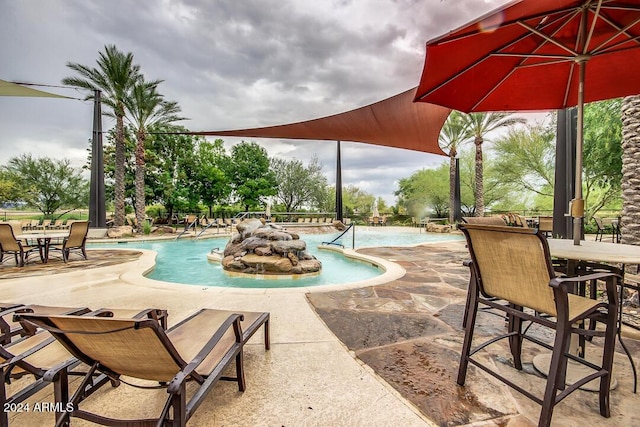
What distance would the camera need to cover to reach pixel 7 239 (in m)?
5.43

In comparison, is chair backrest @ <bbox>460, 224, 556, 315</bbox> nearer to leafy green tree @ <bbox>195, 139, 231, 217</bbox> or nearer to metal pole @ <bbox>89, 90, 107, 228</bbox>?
metal pole @ <bbox>89, 90, 107, 228</bbox>

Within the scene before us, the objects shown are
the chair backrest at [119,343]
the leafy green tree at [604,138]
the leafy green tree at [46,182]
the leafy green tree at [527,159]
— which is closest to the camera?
the chair backrest at [119,343]

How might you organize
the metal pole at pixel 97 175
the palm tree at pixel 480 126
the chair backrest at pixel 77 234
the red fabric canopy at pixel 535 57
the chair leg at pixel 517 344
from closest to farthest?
the chair leg at pixel 517 344 < the red fabric canopy at pixel 535 57 < the chair backrest at pixel 77 234 < the metal pole at pixel 97 175 < the palm tree at pixel 480 126

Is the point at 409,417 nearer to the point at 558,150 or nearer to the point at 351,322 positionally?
the point at 351,322

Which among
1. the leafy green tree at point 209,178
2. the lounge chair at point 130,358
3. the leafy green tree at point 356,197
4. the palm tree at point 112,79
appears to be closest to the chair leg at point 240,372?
the lounge chair at point 130,358

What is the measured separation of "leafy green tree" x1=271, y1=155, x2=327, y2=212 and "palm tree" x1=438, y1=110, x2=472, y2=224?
12.1 meters

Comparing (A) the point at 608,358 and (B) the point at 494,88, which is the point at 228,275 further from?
(A) the point at 608,358

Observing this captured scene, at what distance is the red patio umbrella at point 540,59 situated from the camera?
195 centimetres

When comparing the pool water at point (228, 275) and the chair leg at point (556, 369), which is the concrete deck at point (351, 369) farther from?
the pool water at point (228, 275)

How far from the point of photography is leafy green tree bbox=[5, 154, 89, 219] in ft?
67.6

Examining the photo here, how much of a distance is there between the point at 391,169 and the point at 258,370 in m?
28.8

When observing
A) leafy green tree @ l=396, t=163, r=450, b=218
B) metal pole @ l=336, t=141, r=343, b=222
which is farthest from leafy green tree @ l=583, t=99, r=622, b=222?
leafy green tree @ l=396, t=163, r=450, b=218

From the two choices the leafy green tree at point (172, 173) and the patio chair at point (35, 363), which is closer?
the patio chair at point (35, 363)

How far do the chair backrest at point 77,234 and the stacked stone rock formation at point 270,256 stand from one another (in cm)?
292
